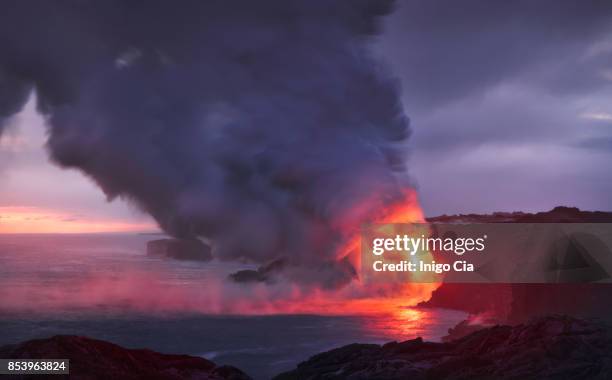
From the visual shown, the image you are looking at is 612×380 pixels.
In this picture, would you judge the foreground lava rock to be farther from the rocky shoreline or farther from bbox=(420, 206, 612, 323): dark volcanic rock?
bbox=(420, 206, 612, 323): dark volcanic rock

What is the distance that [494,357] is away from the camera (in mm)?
51250

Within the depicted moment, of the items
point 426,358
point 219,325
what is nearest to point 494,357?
point 426,358

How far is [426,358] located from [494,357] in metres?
6.74

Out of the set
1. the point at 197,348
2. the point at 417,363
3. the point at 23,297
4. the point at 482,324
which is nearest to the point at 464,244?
the point at 417,363

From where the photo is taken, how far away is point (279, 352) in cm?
10088

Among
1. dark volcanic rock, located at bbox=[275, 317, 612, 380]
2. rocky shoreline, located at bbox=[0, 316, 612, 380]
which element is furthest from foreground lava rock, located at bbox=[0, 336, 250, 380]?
dark volcanic rock, located at bbox=[275, 317, 612, 380]

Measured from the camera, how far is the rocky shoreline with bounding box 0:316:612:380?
44.8 m

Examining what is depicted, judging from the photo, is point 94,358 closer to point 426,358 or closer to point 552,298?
point 426,358

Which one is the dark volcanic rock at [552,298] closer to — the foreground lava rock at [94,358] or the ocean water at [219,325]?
the ocean water at [219,325]

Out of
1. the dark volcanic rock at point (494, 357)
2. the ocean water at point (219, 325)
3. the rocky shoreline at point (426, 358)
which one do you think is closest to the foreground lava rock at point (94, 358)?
the rocky shoreline at point (426, 358)

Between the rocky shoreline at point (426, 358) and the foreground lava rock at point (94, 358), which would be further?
the rocky shoreline at point (426, 358)

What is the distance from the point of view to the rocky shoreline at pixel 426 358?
4484 centimetres

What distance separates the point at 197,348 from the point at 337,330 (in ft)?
94.5


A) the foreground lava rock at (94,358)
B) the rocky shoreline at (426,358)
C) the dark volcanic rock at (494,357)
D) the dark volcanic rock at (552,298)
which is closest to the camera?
the foreground lava rock at (94,358)
